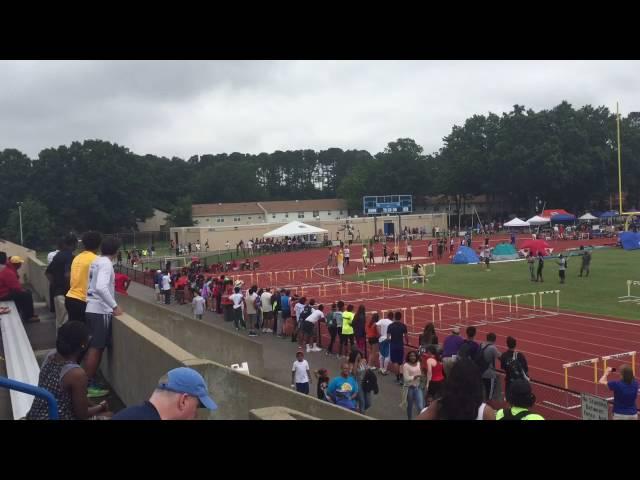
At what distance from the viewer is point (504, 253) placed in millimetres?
39500

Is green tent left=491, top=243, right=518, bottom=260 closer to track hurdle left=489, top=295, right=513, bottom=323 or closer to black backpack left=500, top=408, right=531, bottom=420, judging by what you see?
track hurdle left=489, top=295, right=513, bottom=323

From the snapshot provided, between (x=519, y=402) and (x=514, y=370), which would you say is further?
(x=514, y=370)

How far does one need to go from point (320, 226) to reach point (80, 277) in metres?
59.5

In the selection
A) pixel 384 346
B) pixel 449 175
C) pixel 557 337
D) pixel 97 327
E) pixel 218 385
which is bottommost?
pixel 557 337

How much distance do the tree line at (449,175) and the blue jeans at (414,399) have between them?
60.2 meters

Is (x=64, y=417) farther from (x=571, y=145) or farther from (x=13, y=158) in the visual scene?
(x=13, y=158)

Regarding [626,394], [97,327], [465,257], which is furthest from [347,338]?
[465,257]

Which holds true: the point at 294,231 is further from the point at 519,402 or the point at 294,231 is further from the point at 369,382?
the point at 519,402

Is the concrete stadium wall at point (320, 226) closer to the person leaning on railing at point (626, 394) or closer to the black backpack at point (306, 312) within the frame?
the black backpack at point (306, 312)

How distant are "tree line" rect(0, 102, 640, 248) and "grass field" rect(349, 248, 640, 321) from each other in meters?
41.0

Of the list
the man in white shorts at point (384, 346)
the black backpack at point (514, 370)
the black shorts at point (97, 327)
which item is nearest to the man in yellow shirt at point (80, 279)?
the black shorts at point (97, 327)

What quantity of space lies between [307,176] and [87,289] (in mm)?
128896

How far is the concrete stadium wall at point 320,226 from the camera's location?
61000 millimetres

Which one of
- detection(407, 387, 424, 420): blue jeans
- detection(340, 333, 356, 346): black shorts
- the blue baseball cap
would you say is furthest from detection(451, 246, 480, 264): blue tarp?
the blue baseball cap
